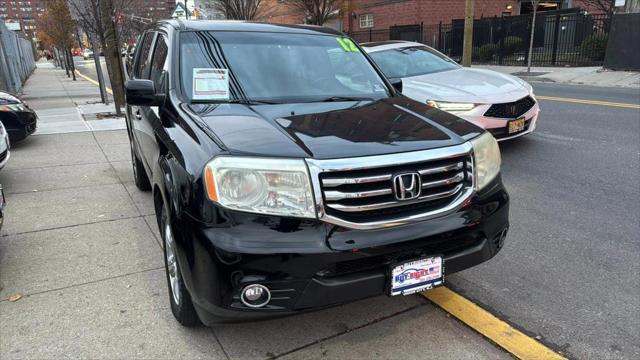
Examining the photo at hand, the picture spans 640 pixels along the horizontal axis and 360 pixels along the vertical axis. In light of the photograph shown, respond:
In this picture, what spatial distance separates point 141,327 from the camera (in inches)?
115

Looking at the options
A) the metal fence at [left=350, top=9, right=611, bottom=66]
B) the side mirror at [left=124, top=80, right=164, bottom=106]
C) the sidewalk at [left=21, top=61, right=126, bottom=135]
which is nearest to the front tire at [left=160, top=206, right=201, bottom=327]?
the side mirror at [left=124, top=80, right=164, bottom=106]

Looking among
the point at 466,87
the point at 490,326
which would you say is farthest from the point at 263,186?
the point at 466,87

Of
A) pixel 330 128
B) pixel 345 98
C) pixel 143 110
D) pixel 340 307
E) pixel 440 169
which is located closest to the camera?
pixel 440 169

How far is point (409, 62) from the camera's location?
26.2 ft

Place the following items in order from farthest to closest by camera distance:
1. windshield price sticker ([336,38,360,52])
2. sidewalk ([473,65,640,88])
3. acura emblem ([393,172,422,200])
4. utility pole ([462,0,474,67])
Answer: utility pole ([462,0,474,67]) → sidewalk ([473,65,640,88]) → windshield price sticker ([336,38,360,52]) → acura emblem ([393,172,422,200])

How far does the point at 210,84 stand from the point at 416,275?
5.92 ft

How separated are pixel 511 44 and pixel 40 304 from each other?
2320cm

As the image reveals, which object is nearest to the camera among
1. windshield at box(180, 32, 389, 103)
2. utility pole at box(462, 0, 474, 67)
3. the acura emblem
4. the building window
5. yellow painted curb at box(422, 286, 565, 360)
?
the acura emblem

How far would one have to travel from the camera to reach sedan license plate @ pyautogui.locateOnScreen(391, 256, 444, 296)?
243 cm

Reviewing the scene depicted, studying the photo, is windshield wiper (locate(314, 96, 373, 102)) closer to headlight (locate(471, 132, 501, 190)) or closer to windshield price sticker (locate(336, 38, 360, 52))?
windshield price sticker (locate(336, 38, 360, 52))

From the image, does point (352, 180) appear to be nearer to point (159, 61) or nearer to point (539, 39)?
point (159, 61)

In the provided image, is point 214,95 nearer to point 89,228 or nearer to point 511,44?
point 89,228

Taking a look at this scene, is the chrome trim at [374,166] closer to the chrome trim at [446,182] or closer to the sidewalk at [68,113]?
the chrome trim at [446,182]

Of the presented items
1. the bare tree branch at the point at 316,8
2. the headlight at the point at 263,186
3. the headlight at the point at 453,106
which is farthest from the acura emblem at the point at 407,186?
the bare tree branch at the point at 316,8
